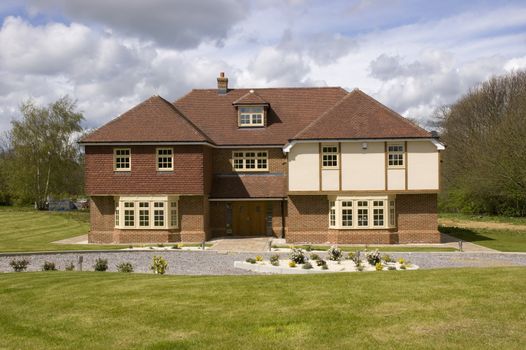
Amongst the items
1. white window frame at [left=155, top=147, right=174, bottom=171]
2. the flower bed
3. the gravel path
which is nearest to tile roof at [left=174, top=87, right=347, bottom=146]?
white window frame at [left=155, top=147, right=174, bottom=171]

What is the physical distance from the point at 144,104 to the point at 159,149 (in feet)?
10.8

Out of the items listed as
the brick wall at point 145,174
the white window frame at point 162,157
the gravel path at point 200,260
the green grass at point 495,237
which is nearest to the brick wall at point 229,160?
the brick wall at point 145,174

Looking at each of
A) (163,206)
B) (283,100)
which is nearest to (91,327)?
(163,206)

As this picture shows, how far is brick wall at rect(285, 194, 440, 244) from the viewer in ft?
89.9

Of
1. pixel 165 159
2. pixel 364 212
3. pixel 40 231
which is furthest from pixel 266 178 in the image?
pixel 40 231

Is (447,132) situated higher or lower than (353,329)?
higher

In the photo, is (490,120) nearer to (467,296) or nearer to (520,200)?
(520,200)

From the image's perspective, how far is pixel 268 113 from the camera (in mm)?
33375

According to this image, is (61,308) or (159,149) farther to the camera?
(159,149)

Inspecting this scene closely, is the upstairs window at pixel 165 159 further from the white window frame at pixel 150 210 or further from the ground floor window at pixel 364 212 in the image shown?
the ground floor window at pixel 364 212

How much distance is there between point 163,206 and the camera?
28.8 metres

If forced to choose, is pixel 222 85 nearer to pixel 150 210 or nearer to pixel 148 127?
pixel 148 127

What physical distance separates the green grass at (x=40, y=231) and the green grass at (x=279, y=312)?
13.9 meters

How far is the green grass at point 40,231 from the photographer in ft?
87.3
